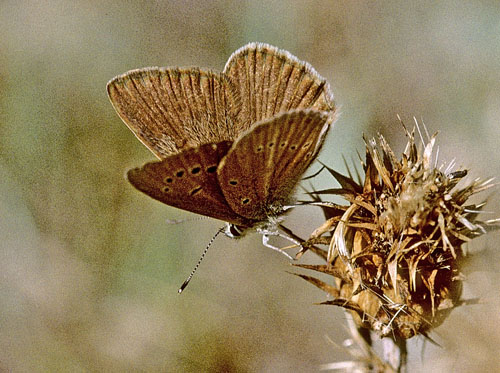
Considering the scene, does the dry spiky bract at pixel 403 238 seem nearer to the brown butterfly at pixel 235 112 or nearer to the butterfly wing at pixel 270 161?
the butterfly wing at pixel 270 161

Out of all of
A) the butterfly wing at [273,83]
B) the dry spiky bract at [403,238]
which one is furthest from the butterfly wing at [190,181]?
the dry spiky bract at [403,238]

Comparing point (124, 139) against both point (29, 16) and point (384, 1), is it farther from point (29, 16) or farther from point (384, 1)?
point (384, 1)

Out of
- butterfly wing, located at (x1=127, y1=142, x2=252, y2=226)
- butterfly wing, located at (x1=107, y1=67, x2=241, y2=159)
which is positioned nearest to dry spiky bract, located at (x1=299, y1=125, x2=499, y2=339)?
butterfly wing, located at (x1=127, y1=142, x2=252, y2=226)

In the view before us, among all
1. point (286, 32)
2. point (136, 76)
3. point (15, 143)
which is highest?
point (286, 32)

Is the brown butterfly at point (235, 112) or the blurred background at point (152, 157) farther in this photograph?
the blurred background at point (152, 157)

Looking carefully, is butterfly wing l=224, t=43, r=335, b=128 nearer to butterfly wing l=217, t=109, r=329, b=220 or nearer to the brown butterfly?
the brown butterfly

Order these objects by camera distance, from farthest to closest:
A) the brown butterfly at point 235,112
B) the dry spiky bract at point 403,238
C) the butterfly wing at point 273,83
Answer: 1. the butterfly wing at point 273,83
2. the brown butterfly at point 235,112
3. the dry spiky bract at point 403,238

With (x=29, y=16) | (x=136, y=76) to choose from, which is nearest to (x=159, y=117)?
(x=136, y=76)
